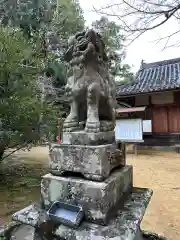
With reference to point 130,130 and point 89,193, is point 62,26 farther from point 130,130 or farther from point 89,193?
point 89,193

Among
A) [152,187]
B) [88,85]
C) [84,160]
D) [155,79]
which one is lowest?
[152,187]

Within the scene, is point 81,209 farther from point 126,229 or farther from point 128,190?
point 128,190

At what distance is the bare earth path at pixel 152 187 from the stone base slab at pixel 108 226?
5.07 ft

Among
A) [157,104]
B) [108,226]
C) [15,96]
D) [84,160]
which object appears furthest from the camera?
[157,104]

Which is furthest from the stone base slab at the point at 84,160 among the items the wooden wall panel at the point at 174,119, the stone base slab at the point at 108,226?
the wooden wall panel at the point at 174,119

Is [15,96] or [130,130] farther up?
[15,96]

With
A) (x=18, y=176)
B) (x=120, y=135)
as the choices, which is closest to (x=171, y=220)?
(x=18, y=176)

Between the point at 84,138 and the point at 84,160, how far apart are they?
0.16 meters

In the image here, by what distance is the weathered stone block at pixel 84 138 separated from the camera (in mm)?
1612

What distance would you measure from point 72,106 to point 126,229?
0.98 m

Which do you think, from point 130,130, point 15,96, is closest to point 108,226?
point 15,96

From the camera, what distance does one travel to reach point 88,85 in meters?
1.73

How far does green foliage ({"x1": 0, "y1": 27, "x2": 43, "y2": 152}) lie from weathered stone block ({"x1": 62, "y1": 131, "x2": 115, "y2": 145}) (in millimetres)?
2636

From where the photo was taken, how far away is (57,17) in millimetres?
10273
